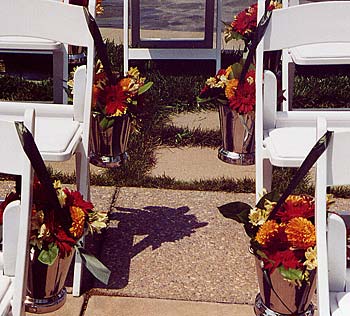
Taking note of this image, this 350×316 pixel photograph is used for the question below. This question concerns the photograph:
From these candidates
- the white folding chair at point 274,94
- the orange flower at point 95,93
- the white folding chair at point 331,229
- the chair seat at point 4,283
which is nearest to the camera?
the white folding chair at point 331,229

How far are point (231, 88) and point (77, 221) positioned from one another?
1.03 m

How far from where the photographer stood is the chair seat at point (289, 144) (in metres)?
2.62

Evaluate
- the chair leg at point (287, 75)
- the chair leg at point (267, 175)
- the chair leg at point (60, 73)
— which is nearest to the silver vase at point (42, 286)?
the chair leg at point (267, 175)

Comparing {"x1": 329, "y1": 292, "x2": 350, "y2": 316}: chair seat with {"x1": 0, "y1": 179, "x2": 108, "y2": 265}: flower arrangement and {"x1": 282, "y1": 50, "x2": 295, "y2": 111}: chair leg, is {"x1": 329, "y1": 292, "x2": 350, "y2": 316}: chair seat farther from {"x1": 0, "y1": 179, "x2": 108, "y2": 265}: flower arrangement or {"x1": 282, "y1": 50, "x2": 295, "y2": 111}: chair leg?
{"x1": 282, "y1": 50, "x2": 295, "y2": 111}: chair leg

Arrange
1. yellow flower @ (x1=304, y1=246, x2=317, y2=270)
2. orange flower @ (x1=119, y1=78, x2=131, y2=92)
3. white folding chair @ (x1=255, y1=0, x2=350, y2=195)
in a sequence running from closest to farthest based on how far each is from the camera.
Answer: yellow flower @ (x1=304, y1=246, x2=317, y2=270)
white folding chair @ (x1=255, y1=0, x2=350, y2=195)
orange flower @ (x1=119, y1=78, x2=131, y2=92)

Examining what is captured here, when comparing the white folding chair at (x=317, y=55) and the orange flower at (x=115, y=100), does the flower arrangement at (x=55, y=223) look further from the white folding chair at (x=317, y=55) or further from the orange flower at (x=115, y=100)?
the white folding chair at (x=317, y=55)

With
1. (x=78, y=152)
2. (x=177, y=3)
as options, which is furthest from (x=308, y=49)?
(x=177, y=3)

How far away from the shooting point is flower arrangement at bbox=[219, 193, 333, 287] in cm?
224

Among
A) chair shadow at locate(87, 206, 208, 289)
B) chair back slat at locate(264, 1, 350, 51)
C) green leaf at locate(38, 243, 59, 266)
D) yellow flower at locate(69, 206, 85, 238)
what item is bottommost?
chair shadow at locate(87, 206, 208, 289)

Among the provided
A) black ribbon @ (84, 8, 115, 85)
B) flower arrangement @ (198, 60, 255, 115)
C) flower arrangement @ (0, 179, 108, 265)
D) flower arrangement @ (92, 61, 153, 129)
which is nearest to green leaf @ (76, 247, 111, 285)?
A: flower arrangement @ (0, 179, 108, 265)

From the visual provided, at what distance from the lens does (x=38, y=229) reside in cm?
236

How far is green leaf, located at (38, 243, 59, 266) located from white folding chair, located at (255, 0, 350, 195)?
803 mm

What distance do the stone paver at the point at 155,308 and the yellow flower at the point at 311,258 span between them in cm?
71

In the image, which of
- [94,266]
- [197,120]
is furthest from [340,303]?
[197,120]
